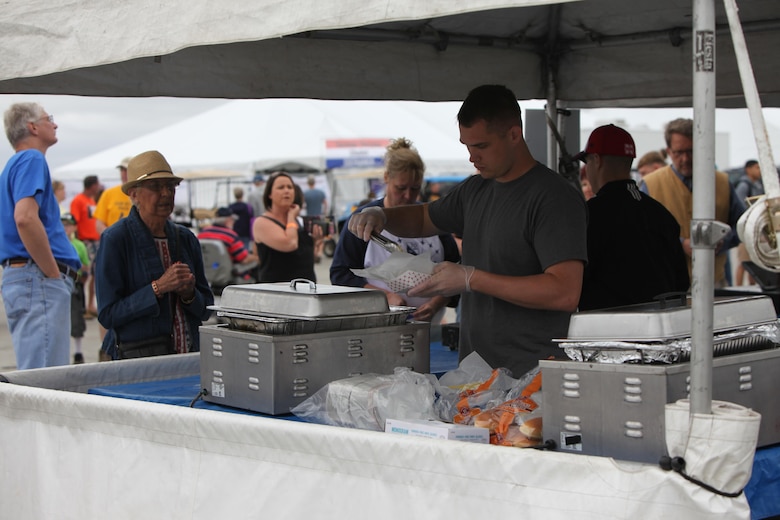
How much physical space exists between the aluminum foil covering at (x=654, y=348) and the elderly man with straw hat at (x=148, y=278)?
6.39ft

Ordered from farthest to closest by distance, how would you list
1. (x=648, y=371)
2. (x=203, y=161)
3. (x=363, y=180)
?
(x=363, y=180) < (x=203, y=161) < (x=648, y=371)

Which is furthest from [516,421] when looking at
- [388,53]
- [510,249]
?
[388,53]

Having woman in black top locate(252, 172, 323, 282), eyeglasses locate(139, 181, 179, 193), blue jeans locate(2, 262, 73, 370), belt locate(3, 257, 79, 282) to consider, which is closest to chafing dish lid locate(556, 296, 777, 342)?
eyeglasses locate(139, 181, 179, 193)

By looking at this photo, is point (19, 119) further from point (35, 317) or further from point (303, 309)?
point (303, 309)

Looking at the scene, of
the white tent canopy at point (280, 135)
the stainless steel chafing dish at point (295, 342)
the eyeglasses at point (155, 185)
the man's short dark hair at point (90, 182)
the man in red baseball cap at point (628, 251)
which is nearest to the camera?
the stainless steel chafing dish at point (295, 342)

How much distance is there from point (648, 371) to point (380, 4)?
897mm

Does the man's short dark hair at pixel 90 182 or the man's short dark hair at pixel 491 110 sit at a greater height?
the man's short dark hair at pixel 491 110

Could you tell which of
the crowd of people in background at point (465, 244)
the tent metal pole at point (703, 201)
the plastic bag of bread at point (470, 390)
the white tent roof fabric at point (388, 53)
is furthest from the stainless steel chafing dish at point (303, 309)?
the tent metal pole at point (703, 201)

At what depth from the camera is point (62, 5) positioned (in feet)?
7.88

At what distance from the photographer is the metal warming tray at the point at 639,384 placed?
69.3 inches

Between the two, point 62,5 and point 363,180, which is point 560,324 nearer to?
point 62,5

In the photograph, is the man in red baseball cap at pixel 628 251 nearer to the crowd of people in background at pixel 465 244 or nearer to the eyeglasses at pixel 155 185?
the crowd of people in background at pixel 465 244

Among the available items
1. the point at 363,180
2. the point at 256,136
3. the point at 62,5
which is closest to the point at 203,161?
the point at 256,136

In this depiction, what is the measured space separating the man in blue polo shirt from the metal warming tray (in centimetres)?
296
